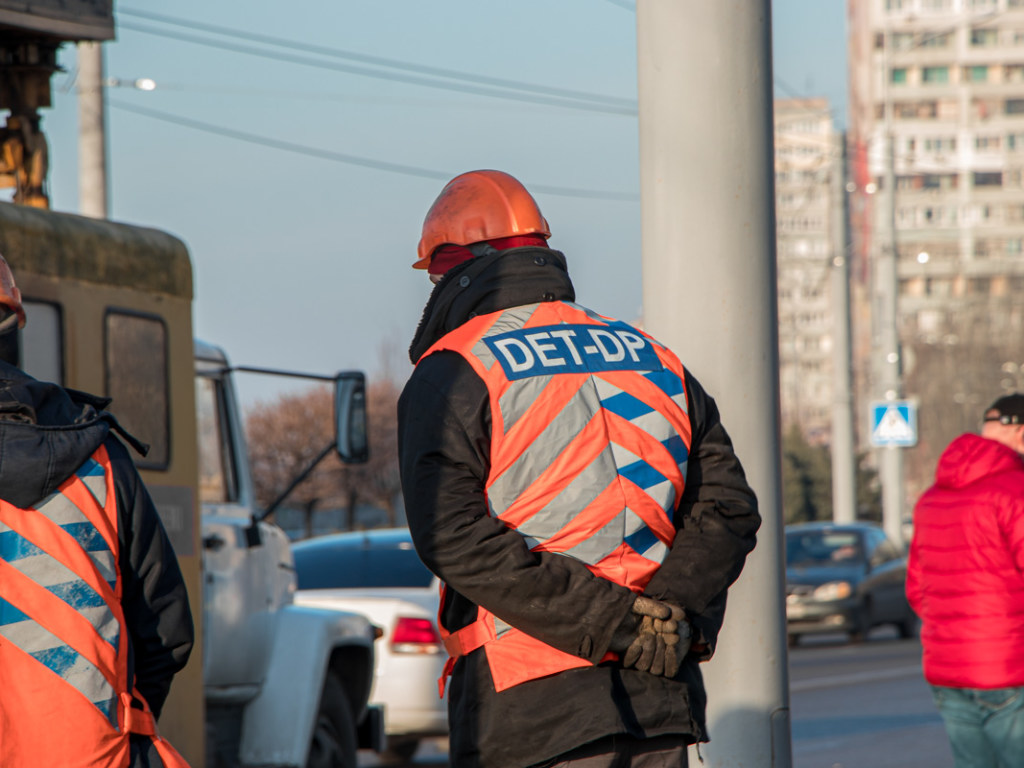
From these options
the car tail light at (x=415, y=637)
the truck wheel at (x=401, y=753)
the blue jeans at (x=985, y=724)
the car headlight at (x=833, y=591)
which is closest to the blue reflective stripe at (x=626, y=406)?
the blue jeans at (x=985, y=724)

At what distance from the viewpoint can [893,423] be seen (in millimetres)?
24094

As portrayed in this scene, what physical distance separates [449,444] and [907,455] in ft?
245

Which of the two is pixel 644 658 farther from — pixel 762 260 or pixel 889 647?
pixel 889 647

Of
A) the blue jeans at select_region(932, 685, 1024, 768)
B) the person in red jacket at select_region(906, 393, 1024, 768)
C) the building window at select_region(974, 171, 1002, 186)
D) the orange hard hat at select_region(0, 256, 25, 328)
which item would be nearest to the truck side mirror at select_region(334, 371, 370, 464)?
the person in red jacket at select_region(906, 393, 1024, 768)

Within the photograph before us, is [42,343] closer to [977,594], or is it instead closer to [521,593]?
[521,593]

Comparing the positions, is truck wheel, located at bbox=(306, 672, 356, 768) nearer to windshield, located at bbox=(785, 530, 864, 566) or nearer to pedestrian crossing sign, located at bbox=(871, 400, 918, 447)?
windshield, located at bbox=(785, 530, 864, 566)

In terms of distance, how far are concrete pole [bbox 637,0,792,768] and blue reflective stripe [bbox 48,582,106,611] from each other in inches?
75.2

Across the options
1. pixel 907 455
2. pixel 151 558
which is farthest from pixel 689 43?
pixel 907 455

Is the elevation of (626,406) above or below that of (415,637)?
above

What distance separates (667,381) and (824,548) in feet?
58.0

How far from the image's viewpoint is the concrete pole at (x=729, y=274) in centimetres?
419

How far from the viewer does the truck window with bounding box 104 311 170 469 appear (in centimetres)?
582

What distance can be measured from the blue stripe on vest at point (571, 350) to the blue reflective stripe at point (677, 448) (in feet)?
0.47

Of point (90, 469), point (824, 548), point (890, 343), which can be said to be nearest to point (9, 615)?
point (90, 469)
